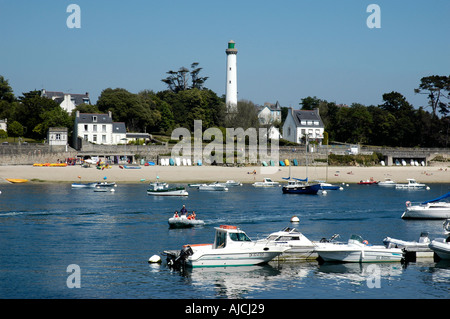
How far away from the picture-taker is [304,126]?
Result: 11838 cm

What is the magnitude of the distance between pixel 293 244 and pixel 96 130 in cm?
7318

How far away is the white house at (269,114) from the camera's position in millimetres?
125375

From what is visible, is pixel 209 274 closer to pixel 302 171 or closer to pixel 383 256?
pixel 383 256

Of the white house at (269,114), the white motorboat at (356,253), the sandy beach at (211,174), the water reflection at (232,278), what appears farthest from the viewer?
the white house at (269,114)

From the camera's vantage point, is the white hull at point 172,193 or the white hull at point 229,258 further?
the white hull at point 172,193

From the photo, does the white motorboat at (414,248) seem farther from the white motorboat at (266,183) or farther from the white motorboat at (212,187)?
the white motorboat at (266,183)

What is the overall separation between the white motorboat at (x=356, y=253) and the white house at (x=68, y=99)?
94.3 meters

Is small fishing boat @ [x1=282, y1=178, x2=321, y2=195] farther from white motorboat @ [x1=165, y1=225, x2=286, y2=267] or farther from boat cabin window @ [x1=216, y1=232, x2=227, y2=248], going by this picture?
boat cabin window @ [x1=216, y1=232, x2=227, y2=248]

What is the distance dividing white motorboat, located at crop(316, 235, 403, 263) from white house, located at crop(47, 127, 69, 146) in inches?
2762

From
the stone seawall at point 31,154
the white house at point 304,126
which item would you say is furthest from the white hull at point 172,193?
the white house at point 304,126

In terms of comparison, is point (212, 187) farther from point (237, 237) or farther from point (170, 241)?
point (237, 237)

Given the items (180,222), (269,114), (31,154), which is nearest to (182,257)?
(180,222)
